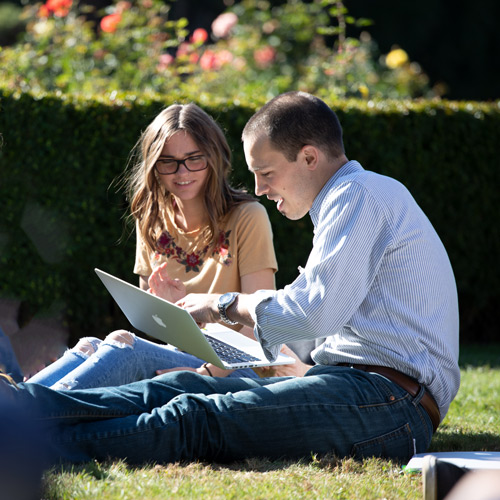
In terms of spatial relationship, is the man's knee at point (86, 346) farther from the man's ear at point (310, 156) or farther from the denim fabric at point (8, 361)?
the man's ear at point (310, 156)

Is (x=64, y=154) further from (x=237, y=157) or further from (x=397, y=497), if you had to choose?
(x=397, y=497)

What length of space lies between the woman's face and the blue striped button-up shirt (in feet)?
3.84

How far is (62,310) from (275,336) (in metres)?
3.44

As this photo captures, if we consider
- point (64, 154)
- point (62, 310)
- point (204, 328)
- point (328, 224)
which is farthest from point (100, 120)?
point (328, 224)

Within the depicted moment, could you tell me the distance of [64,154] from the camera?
19.1 ft

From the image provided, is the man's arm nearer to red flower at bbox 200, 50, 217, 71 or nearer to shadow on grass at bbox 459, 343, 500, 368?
shadow on grass at bbox 459, 343, 500, 368

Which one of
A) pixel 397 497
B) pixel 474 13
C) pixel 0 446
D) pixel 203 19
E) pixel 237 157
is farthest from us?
pixel 474 13

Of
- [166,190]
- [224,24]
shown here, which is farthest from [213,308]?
[224,24]

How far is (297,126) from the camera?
118 inches

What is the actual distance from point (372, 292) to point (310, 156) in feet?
1.80

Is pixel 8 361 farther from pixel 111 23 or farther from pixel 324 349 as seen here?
pixel 111 23

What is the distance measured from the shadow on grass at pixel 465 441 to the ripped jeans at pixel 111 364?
2.77 feet

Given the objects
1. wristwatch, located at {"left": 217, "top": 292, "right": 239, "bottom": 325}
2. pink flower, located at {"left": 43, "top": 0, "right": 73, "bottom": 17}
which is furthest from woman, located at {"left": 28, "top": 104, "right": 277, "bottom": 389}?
pink flower, located at {"left": 43, "top": 0, "right": 73, "bottom": 17}

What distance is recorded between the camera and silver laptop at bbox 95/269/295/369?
9.59 ft
